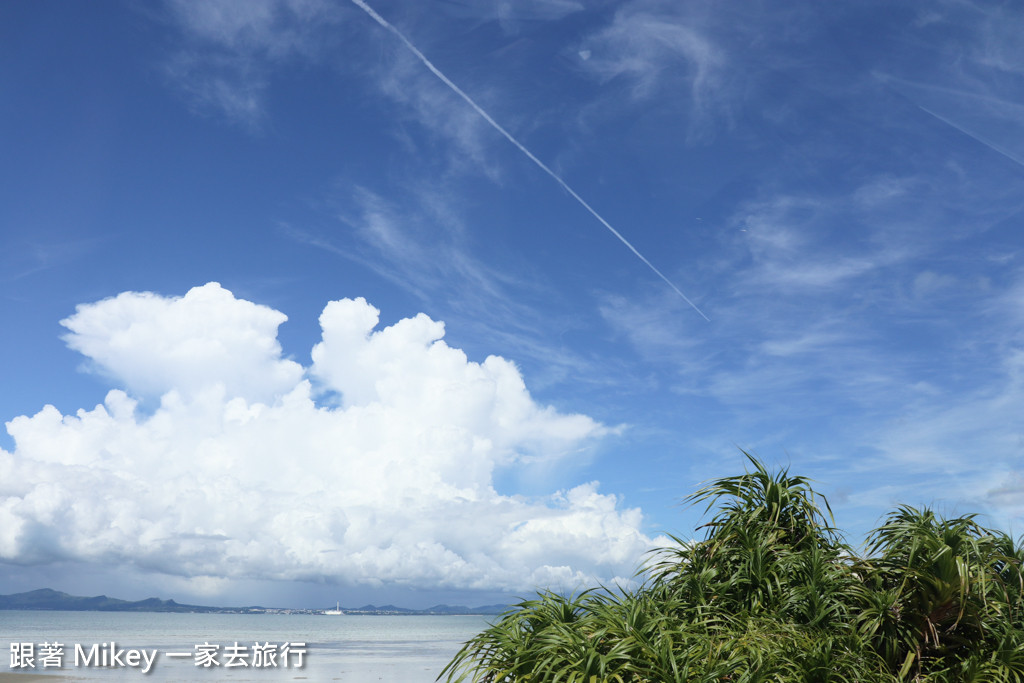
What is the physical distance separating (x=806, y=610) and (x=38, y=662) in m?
36.9

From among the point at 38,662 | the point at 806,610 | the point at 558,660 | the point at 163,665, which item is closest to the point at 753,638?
the point at 806,610

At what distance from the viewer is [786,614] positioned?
25.2 ft

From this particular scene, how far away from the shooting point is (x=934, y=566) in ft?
24.0

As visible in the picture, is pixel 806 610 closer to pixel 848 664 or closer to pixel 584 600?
pixel 848 664

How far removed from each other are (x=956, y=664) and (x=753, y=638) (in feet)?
7.74

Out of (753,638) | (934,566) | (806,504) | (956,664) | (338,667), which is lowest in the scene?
(338,667)

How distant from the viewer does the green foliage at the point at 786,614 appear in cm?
614

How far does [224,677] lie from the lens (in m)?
29.2

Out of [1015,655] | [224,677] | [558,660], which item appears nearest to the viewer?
[558,660]

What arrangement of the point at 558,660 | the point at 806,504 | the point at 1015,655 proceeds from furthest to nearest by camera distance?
the point at 806,504, the point at 1015,655, the point at 558,660

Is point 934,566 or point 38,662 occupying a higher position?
point 934,566

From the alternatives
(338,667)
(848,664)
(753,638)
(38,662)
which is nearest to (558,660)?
(753,638)

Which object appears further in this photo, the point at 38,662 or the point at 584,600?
the point at 38,662

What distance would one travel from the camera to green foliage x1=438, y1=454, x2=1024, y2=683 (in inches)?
242
